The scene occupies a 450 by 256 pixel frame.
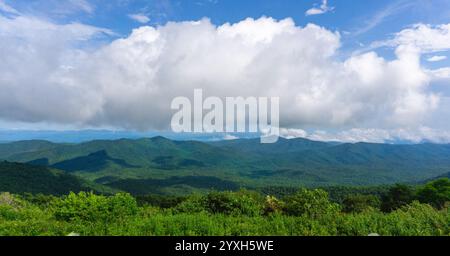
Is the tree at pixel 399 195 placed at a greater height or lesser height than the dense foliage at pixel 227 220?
lesser

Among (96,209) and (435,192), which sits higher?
(96,209)

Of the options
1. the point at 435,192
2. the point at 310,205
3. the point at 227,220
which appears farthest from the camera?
the point at 435,192

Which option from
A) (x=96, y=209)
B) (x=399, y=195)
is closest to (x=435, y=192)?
(x=399, y=195)

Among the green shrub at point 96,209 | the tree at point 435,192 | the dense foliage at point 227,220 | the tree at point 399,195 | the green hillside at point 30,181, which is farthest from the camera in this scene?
the green hillside at point 30,181

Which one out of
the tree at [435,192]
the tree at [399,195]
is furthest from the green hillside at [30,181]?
the tree at [435,192]

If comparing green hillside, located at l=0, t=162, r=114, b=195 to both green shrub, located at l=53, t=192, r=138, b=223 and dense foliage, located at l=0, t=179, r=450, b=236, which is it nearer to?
green shrub, located at l=53, t=192, r=138, b=223

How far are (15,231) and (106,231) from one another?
283 cm

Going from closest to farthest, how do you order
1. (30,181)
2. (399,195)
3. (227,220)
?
(227,220) → (399,195) → (30,181)

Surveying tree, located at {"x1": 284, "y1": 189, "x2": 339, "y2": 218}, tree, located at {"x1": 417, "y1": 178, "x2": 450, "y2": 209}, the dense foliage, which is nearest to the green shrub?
the dense foliage

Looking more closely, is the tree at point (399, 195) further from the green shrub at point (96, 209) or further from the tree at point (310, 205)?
the green shrub at point (96, 209)

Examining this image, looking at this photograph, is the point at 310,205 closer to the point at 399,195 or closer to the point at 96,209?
the point at 96,209

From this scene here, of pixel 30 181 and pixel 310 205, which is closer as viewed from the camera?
pixel 310 205

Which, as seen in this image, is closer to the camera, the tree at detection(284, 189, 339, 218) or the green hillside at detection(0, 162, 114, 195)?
the tree at detection(284, 189, 339, 218)
